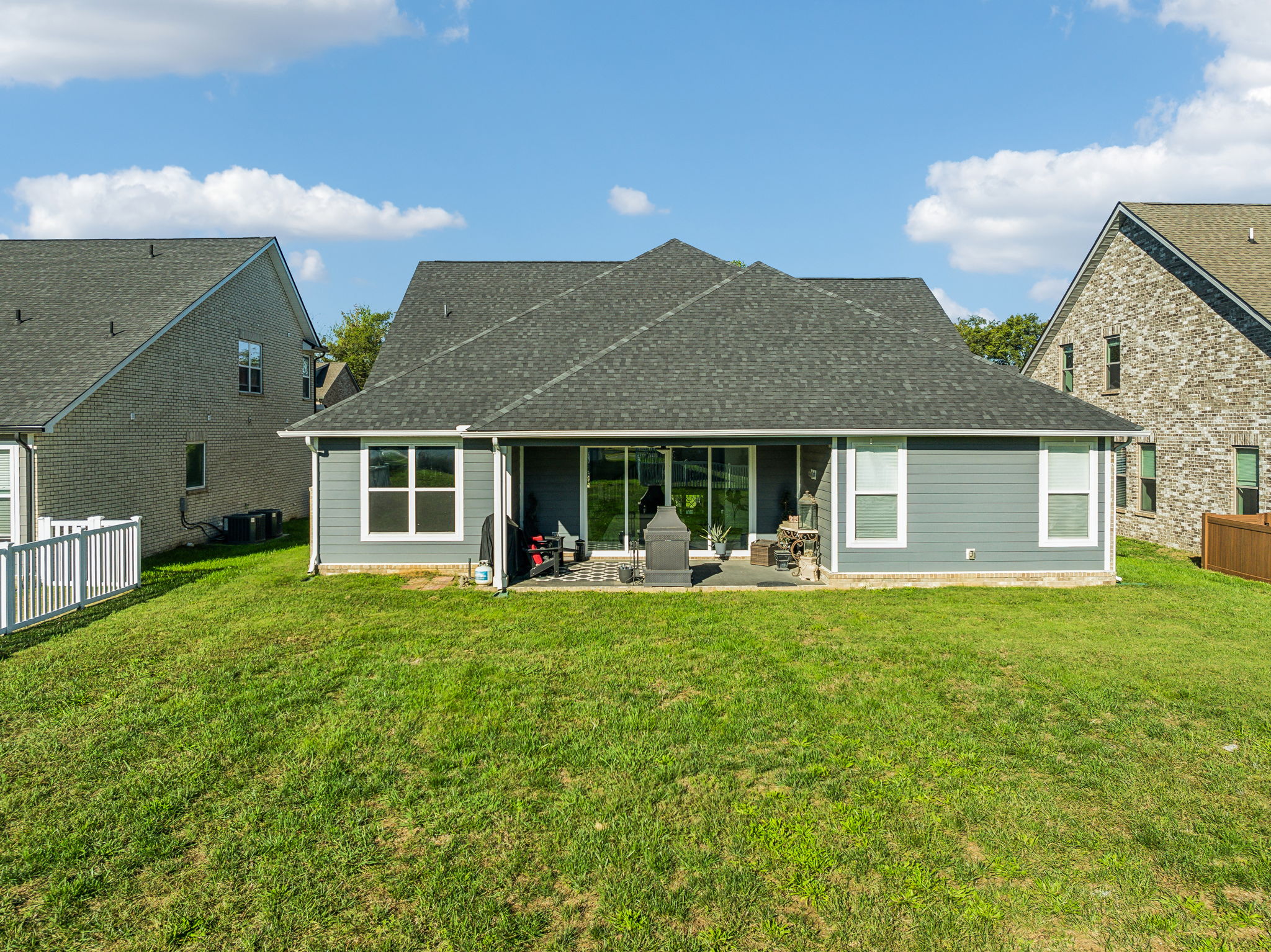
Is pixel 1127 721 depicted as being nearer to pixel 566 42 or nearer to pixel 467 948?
pixel 467 948

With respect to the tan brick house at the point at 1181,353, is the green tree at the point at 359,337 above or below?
above

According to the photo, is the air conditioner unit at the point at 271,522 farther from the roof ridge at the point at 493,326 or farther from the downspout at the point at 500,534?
the downspout at the point at 500,534

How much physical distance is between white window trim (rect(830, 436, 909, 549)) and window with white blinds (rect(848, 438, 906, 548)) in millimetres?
10

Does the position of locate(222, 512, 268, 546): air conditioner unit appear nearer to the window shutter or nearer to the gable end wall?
the gable end wall

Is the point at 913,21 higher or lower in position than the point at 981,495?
higher

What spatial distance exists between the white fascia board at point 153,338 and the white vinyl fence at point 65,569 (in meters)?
2.31

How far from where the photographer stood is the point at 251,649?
835 centimetres

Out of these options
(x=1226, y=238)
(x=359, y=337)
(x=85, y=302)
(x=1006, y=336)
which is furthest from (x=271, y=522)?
(x=359, y=337)

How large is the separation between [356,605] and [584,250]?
2870 centimetres

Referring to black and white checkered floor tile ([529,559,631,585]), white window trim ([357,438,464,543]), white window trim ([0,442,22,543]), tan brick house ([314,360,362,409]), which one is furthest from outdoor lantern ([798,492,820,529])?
tan brick house ([314,360,362,409])

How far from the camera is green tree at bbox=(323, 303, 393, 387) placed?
180ft

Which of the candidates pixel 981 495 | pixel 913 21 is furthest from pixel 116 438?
pixel 913 21

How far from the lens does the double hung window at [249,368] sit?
1991cm

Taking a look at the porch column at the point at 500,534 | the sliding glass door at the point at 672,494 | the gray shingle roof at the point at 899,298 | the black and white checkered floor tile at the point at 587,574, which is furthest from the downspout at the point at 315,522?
the gray shingle roof at the point at 899,298
